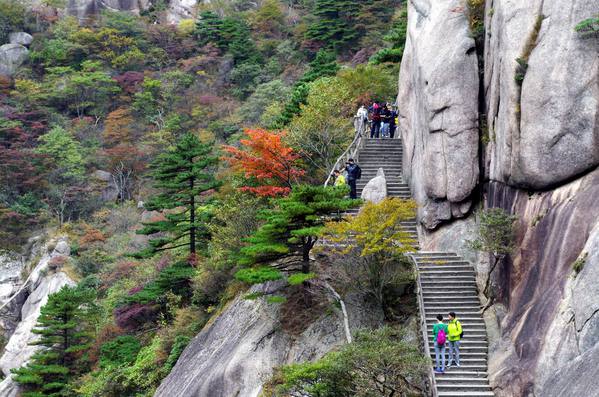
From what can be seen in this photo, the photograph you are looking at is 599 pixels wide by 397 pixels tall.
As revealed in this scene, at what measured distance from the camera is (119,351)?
32406mm

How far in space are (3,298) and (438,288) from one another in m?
33.3

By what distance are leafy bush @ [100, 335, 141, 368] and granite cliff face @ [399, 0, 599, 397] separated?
14631 mm

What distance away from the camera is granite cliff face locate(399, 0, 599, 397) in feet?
53.9

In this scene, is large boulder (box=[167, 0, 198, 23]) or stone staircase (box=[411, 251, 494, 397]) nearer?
stone staircase (box=[411, 251, 494, 397])

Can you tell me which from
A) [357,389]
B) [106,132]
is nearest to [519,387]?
[357,389]

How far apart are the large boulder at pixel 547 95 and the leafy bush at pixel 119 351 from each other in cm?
1831

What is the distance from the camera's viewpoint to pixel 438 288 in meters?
22.9

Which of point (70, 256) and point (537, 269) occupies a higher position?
point (537, 269)

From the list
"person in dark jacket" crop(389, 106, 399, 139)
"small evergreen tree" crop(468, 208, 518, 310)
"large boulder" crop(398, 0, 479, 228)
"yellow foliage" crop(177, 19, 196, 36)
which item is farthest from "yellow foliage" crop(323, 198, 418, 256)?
"yellow foliage" crop(177, 19, 196, 36)

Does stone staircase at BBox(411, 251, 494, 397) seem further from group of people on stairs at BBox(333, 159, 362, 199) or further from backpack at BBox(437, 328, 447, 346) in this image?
group of people on stairs at BBox(333, 159, 362, 199)

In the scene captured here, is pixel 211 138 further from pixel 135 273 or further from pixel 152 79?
pixel 135 273

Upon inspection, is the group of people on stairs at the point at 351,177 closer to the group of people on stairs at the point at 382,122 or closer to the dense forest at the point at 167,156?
the dense forest at the point at 167,156

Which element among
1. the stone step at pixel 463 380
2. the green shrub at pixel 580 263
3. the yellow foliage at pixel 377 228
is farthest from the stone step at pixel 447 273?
the green shrub at pixel 580 263

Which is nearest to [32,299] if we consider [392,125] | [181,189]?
[181,189]
